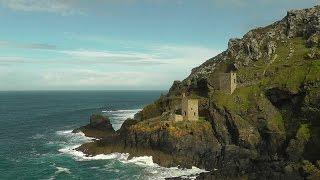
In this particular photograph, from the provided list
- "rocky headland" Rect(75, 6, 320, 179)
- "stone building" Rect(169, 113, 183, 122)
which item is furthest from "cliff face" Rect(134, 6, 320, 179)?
"stone building" Rect(169, 113, 183, 122)

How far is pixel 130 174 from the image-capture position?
78312mm

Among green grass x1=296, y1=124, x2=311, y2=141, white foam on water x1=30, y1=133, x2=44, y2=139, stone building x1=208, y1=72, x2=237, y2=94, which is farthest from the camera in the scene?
white foam on water x1=30, y1=133, x2=44, y2=139

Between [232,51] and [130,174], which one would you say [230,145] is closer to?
[130,174]

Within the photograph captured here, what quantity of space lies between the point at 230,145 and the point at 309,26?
44105 mm

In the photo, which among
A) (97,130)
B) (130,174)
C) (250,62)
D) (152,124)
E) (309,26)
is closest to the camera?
(130,174)

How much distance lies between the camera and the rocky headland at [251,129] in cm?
7611

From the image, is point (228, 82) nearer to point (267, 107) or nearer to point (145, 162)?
point (267, 107)

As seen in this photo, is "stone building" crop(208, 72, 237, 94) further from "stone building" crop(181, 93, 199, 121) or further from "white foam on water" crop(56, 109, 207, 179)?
"white foam on water" crop(56, 109, 207, 179)

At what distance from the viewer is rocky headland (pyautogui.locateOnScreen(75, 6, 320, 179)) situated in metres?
76.1

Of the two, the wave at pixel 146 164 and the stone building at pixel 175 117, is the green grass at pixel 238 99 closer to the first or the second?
the stone building at pixel 175 117

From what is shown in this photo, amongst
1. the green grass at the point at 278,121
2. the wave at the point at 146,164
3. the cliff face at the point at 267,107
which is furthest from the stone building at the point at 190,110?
the green grass at the point at 278,121

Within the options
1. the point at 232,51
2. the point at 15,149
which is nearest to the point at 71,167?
the point at 15,149

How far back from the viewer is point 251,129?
84.2m

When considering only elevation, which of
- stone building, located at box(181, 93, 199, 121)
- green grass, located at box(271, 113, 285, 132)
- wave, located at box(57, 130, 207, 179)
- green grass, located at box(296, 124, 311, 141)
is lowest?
wave, located at box(57, 130, 207, 179)
